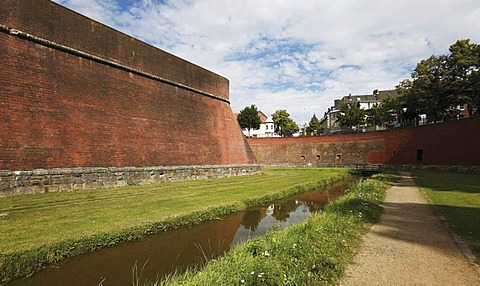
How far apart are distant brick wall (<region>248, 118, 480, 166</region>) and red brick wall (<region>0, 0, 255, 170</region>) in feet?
75.5

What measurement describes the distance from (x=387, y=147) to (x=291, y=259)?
3432 cm

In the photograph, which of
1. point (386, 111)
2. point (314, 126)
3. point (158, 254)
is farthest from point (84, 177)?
point (314, 126)

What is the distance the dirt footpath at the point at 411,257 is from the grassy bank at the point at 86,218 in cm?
480

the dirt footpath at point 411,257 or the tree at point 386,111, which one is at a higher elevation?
the tree at point 386,111

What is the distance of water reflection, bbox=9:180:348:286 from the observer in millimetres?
4547

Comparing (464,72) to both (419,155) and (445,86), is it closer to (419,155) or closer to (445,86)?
(445,86)

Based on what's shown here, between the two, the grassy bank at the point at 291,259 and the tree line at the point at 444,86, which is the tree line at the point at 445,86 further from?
the grassy bank at the point at 291,259

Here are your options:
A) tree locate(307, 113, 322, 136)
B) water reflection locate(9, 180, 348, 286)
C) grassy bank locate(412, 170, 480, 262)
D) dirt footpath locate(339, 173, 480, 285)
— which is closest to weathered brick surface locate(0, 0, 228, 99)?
water reflection locate(9, 180, 348, 286)

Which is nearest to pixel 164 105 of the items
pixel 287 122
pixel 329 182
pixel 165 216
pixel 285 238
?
pixel 165 216

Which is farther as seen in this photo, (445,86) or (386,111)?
(386,111)

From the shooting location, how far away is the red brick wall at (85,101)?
10066mm

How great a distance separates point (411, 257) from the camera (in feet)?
15.0

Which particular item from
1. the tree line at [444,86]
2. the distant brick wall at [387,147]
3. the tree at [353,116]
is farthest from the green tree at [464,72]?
the tree at [353,116]

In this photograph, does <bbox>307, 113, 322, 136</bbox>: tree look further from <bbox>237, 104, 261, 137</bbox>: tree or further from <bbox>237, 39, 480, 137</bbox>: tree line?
<bbox>237, 39, 480, 137</bbox>: tree line
